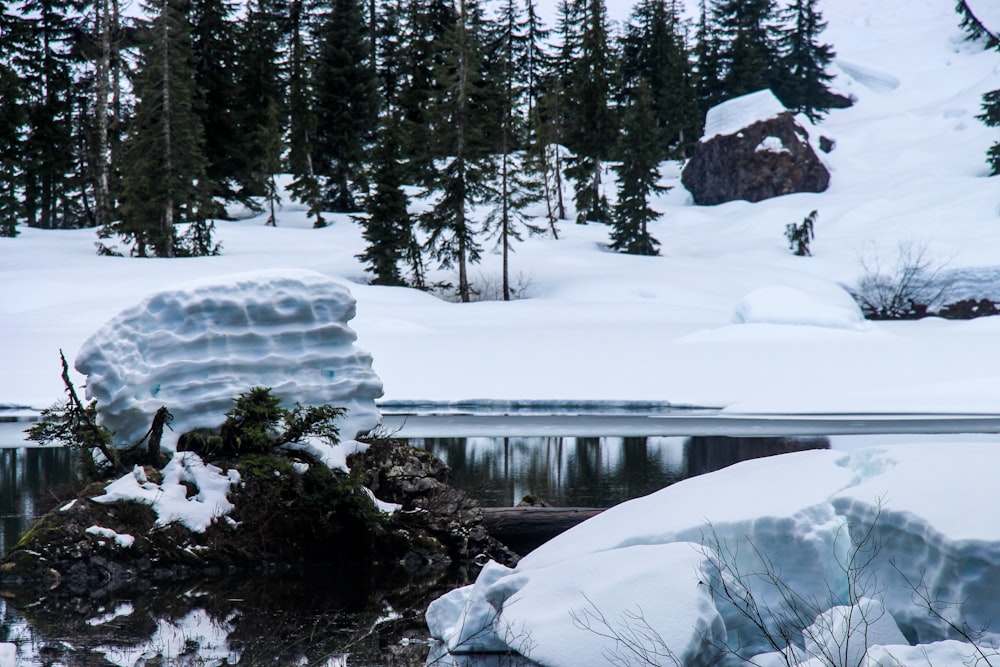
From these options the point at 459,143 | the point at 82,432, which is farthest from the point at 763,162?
the point at 82,432

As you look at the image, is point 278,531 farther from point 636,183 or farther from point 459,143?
point 636,183

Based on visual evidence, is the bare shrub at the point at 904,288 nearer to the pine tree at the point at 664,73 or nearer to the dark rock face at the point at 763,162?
the dark rock face at the point at 763,162

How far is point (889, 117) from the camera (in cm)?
5669

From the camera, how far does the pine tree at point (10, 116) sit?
112 feet

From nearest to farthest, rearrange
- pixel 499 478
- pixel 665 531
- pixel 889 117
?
pixel 665 531 < pixel 499 478 < pixel 889 117

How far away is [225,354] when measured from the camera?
37.4 feet

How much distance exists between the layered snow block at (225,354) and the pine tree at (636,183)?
27660mm

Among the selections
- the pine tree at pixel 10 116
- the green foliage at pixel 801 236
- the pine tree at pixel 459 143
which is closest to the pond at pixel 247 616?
the pine tree at pixel 459 143

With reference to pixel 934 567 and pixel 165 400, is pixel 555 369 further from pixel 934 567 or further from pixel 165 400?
pixel 934 567

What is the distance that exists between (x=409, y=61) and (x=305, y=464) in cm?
3509

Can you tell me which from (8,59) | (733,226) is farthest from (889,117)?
(8,59)

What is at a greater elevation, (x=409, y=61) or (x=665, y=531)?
(x=409, y=61)

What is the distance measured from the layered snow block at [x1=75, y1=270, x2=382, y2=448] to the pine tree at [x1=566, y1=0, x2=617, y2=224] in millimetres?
33224

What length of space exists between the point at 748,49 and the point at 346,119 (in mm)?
24436
